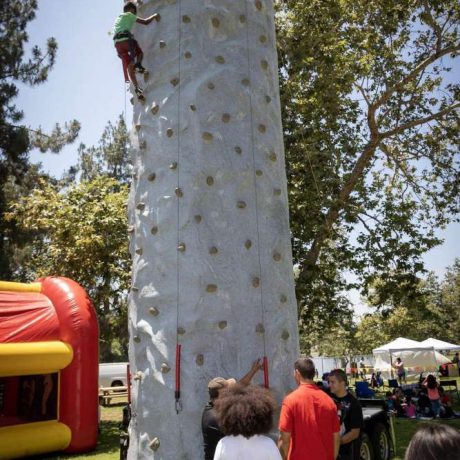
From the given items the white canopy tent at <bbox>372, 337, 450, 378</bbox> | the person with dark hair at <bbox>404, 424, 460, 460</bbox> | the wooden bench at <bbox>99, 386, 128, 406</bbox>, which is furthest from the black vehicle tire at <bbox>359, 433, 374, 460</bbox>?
the white canopy tent at <bbox>372, 337, 450, 378</bbox>

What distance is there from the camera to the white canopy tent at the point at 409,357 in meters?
23.8

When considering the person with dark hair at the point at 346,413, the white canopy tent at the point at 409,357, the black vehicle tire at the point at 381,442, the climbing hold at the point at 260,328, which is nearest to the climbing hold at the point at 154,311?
the climbing hold at the point at 260,328

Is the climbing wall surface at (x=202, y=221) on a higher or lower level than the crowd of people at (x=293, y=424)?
higher

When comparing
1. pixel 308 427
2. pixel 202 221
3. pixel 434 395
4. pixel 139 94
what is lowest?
pixel 434 395

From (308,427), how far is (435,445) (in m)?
2.32

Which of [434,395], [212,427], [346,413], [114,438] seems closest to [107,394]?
[114,438]

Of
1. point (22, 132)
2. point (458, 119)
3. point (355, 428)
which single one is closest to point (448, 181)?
point (458, 119)

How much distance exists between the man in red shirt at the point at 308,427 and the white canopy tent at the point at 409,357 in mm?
21010

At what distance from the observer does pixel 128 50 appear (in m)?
5.41

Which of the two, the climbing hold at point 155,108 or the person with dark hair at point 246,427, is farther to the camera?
the climbing hold at point 155,108

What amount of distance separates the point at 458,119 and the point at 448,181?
1810 millimetres

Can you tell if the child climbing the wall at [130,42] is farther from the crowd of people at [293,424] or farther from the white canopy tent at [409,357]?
the white canopy tent at [409,357]

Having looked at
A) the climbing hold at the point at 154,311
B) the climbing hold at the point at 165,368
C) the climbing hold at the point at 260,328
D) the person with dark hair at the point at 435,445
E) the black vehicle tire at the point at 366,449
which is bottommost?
the black vehicle tire at the point at 366,449

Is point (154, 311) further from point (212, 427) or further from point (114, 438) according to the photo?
point (114, 438)
